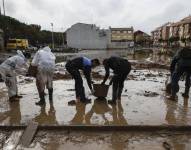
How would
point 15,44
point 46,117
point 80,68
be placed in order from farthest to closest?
point 15,44 → point 80,68 → point 46,117

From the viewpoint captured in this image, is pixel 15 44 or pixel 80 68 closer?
pixel 80 68

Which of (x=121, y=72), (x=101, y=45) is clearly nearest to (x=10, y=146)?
(x=121, y=72)

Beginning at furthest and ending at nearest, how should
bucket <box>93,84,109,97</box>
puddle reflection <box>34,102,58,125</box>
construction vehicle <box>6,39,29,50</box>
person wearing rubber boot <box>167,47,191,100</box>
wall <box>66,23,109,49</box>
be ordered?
wall <box>66,23,109,49</box> → construction vehicle <box>6,39,29,50</box> → person wearing rubber boot <box>167,47,191,100</box> → bucket <box>93,84,109,97</box> → puddle reflection <box>34,102,58,125</box>

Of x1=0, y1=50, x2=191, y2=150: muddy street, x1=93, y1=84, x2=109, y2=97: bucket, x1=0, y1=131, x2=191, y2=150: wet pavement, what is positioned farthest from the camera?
x1=93, y1=84, x2=109, y2=97: bucket

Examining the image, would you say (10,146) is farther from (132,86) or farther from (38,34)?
(38,34)

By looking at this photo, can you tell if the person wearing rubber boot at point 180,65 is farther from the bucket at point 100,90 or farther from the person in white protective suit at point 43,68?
the person in white protective suit at point 43,68

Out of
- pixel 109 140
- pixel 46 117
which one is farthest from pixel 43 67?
pixel 109 140

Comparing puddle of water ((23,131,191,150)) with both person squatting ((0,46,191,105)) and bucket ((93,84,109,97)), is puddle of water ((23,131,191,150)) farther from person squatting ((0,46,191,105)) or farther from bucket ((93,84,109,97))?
bucket ((93,84,109,97))

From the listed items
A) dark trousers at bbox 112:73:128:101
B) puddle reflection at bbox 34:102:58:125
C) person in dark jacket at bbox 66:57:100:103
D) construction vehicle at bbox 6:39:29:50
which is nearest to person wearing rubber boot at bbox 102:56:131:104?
dark trousers at bbox 112:73:128:101

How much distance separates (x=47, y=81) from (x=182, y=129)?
3813 millimetres

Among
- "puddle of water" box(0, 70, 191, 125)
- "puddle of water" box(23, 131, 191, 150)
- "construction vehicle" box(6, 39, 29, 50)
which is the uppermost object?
"construction vehicle" box(6, 39, 29, 50)

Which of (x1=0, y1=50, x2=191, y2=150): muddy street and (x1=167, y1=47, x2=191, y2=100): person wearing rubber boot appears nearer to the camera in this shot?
(x1=0, y1=50, x2=191, y2=150): muddy street

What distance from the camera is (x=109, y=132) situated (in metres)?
6.08

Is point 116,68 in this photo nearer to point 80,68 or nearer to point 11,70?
point 80,68
